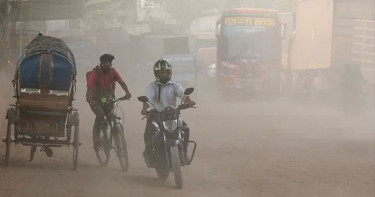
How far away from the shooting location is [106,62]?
11062 mm

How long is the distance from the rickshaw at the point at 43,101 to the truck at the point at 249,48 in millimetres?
18623

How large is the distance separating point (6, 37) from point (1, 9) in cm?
140

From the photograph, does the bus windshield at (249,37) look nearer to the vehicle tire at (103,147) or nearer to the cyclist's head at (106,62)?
the vehicle tire at (103,147)

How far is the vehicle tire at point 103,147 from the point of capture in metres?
11.2

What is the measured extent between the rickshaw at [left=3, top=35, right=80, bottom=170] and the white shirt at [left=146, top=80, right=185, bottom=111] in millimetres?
1348

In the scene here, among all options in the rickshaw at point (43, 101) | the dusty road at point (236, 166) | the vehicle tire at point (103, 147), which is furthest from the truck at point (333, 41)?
the rickshaw at point (43, 101)

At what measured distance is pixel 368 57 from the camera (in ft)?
87.2

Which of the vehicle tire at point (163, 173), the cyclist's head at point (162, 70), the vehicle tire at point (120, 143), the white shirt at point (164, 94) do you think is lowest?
the vehicle tire at point (163, 173)

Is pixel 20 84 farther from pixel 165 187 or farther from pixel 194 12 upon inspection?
pixel 194 12

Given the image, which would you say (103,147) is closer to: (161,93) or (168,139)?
(161,93)

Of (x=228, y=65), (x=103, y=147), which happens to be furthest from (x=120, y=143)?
(x=228, y=65)

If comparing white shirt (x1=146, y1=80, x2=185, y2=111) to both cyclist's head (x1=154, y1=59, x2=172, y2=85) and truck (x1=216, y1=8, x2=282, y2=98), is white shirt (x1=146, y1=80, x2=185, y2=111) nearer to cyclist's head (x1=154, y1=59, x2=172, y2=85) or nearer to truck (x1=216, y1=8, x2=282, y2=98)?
cyclist's head (x1=154, y1=59, x2=172, y2=85)

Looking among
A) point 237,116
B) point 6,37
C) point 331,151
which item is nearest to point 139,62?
point 6,37

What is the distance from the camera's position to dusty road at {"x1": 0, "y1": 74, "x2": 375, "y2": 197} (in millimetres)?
9633
